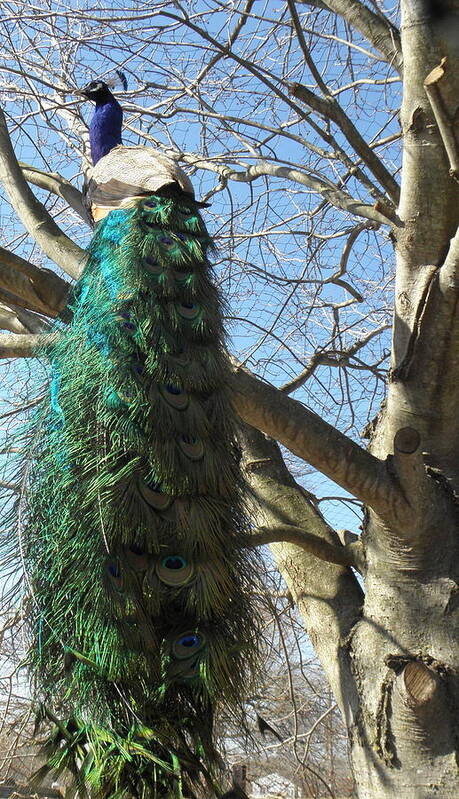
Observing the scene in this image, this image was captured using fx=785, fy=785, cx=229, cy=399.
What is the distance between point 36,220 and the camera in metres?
3.20

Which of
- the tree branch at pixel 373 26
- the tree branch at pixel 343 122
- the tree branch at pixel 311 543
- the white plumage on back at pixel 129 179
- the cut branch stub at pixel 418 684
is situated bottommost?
the cut branch stub at pixel 418 684

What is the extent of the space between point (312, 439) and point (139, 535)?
2.50 ft

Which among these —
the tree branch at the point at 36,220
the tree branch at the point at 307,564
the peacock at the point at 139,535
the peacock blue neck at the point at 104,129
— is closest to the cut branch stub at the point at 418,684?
the tree branch at the point at 307,564

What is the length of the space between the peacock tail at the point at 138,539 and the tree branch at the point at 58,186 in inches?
57.4

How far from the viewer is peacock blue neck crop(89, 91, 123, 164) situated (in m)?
4.27

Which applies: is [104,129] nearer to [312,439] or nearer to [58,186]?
[58,186]

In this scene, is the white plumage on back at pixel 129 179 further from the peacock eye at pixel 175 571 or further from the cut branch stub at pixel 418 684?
the cut branch stub at pixel 418 684

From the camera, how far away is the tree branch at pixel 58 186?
4.22m

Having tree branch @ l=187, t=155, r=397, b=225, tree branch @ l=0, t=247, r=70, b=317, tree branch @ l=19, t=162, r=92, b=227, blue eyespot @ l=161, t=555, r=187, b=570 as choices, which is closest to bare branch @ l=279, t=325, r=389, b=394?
tree branch @ l=187, t=155, r=397, b=225

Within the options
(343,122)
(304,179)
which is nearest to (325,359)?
(304,179)

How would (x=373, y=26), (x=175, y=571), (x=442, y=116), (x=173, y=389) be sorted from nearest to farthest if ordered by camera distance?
(x=175, y=571) < (x=442, y=116) < (x=173, y=389) < (x=373, y=26)

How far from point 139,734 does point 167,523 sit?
1.94ft

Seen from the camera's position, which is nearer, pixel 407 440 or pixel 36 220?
pixel 407 440

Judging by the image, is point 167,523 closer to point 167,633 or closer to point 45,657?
point 167,633
